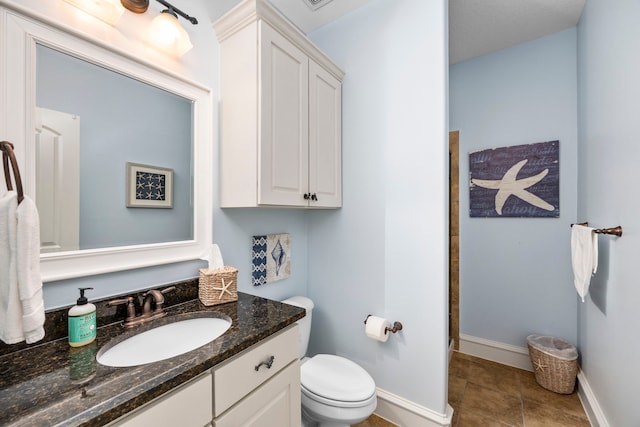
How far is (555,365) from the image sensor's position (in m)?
1.86

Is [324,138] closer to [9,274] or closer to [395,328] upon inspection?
[395,328]

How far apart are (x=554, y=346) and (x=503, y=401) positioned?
2.13 feet

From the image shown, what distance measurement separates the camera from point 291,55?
1.42 meters

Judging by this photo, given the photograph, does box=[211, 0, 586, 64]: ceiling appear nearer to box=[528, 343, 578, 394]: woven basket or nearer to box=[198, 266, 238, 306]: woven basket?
box=[198, 266, 238, 306]: woven basket

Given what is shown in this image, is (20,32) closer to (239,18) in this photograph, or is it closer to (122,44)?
(122,44)

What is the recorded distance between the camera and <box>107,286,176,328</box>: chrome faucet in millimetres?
1006

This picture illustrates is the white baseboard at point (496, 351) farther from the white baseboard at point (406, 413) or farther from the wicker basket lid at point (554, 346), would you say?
the white baseboard at point (406, 413)

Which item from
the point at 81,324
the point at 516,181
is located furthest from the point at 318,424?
the point at 516,181

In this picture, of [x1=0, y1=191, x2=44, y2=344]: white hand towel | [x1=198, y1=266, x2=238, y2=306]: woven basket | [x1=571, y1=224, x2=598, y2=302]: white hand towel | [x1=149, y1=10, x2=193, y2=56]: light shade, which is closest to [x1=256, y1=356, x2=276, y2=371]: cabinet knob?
[x1=198, y1=266, x2=238, y2=306]: woven basket

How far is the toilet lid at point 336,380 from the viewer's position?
1283 mm

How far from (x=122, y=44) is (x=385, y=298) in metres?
1.84

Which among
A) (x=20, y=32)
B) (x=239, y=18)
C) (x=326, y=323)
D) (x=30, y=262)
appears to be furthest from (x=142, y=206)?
(x=326, y=323)

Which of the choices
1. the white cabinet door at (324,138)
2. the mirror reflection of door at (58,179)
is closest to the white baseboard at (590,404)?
the white cabinet door at (324,138)

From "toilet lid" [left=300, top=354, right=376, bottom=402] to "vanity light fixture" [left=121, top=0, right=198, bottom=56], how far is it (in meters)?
1.73
